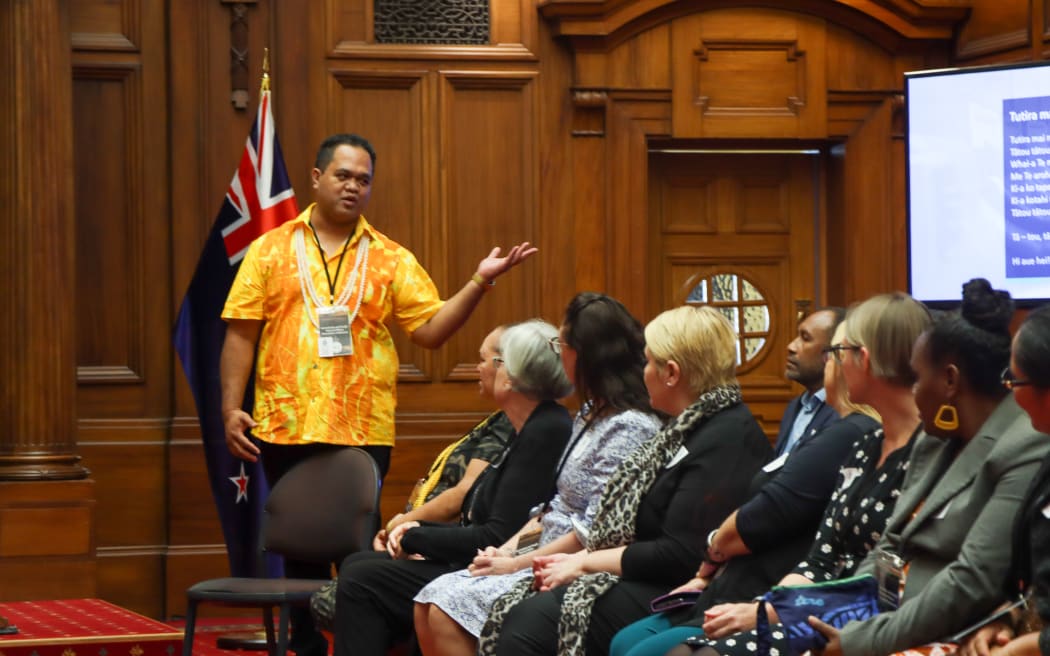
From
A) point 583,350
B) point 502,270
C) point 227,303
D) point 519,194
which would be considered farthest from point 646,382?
point 519,194

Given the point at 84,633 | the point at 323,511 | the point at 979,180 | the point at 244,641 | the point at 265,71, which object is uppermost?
the point at 265,71

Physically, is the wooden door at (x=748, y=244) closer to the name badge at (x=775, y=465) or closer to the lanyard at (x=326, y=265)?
the lanyard at (x=326, y=265)

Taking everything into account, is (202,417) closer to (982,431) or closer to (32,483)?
(32,483)

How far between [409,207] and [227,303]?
5.34ft

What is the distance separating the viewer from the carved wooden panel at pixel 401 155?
7027 millimetres

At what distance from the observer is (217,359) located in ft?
20.2

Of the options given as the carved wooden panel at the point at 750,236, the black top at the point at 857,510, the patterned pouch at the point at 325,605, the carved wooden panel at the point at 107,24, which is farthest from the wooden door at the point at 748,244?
the black top at the point at 857,510

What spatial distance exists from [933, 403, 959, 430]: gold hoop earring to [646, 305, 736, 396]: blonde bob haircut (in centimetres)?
96

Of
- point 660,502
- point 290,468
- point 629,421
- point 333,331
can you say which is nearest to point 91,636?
point 290,468

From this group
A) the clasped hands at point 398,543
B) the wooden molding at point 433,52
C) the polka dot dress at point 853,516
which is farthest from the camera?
the wooden molding at point 433,52

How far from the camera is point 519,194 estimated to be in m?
7.14

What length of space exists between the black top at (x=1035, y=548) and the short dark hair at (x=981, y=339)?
293 mm

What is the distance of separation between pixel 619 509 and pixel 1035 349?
1422 millimetres

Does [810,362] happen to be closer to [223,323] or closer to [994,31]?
[223,323]
